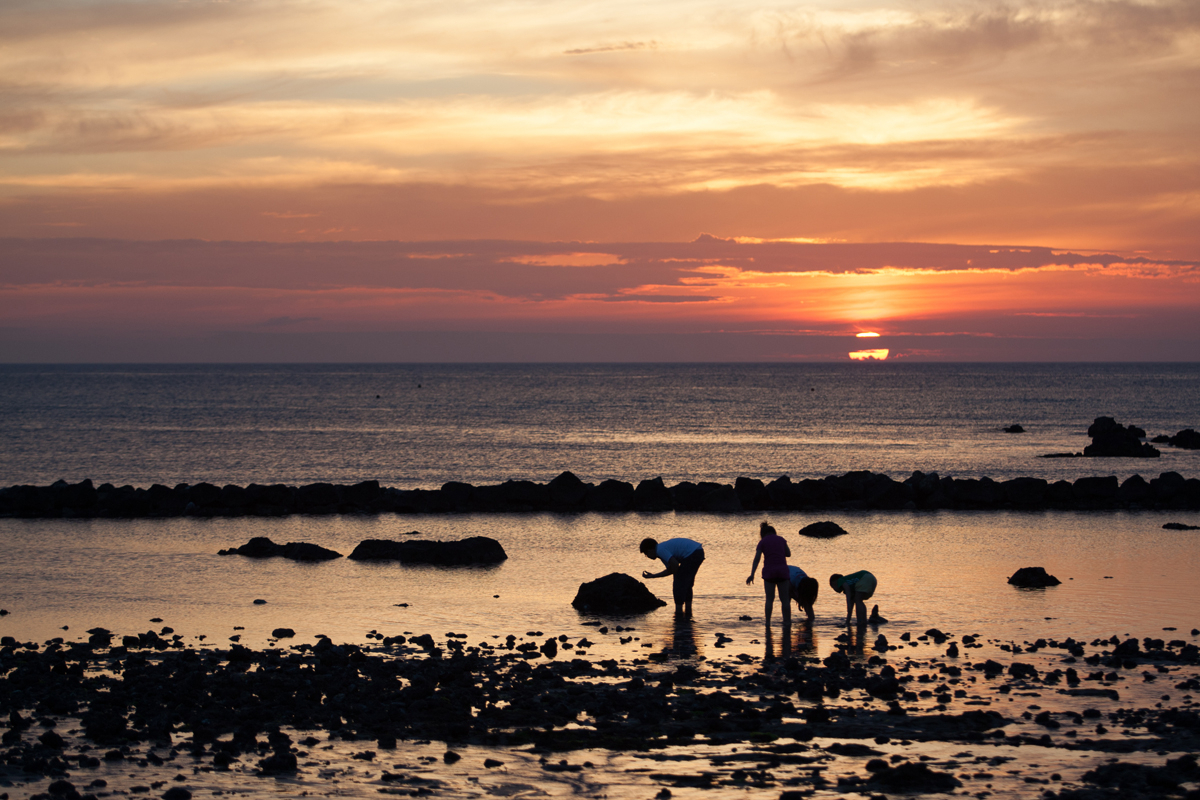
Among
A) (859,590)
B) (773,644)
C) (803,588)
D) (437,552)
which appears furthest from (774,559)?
(437,552)

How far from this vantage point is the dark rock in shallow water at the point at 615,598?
59.2 feet

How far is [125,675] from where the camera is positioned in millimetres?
13258

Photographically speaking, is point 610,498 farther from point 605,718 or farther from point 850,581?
point 605,718

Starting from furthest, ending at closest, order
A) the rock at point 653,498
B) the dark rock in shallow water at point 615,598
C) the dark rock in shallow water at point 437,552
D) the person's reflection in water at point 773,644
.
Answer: the rock at point 653,498
the dark rock in shallow water at point 437,552
the dark rock in shallow water at point 615,598
the person's reflection in water at point 773,644

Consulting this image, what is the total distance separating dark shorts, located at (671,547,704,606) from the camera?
17484 mm

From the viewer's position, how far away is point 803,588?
1648cm

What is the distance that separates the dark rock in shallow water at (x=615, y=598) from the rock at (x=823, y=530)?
11.0 meters

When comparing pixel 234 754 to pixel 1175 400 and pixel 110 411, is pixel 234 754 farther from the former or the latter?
pixel 1175 400

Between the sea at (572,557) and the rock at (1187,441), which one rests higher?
the rock at (1187,441)

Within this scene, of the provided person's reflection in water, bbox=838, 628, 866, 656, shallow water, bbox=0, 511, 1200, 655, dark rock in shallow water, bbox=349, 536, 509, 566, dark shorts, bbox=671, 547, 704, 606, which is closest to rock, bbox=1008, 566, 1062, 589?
shallow water, bbox=0, 511, 1200, 655

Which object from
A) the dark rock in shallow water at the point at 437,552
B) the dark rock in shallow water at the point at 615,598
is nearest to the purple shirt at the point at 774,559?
the dark rock in shallow water at the point at 615,598

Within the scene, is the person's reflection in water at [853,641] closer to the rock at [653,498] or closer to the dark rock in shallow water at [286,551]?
the dark rock in shallow water at [286,551]

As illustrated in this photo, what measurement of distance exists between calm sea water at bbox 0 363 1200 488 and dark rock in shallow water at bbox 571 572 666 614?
3183 cm

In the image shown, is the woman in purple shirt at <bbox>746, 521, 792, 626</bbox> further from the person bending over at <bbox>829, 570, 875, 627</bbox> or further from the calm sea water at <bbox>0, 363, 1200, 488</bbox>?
the calm sea water at <bbox>0, 363, 1200, 488</bbox>
